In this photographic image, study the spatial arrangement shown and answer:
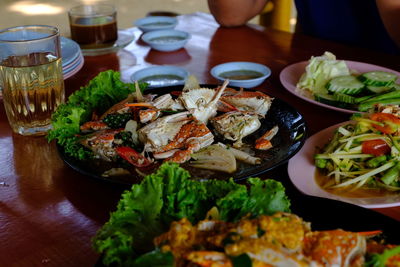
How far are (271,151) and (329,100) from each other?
62cm

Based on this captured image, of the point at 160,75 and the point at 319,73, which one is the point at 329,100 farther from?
the point at 160,75

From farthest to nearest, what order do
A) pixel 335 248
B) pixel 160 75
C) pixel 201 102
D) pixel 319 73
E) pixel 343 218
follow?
pixel 160 75 < pixel 319 73 < pixel 201 102 < pixel 343 218 < pixel 335 248

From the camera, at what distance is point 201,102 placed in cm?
164

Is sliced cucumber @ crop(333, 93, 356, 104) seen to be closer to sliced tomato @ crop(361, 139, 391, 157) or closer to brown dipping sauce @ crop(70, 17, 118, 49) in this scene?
sliced tomato @ crop(361, 139, 391, 157)

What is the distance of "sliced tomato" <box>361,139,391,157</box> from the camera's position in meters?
1.47

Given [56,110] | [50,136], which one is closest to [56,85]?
[56,110]

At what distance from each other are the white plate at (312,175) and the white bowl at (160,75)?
789 millimetres

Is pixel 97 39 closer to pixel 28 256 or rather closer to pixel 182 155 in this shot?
pixel 182 155

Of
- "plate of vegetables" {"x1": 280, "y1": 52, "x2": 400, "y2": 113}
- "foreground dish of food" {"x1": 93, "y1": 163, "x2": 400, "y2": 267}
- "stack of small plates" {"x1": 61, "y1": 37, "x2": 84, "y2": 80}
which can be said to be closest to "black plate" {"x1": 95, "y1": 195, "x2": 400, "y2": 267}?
"foreground dish of food" {"x1": 93, "y1": 163, "x2": 400, "y2": 267}

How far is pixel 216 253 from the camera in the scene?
30.3 inches

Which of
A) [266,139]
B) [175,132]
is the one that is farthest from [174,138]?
[266,139]

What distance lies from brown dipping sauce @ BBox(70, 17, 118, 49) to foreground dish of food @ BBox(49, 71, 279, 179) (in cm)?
93

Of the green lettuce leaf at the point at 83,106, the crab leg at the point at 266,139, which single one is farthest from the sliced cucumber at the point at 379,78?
the green lettuce leaf at the point at 83,106

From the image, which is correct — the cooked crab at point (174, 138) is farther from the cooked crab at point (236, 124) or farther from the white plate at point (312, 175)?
the white plate at point (312, 175)
